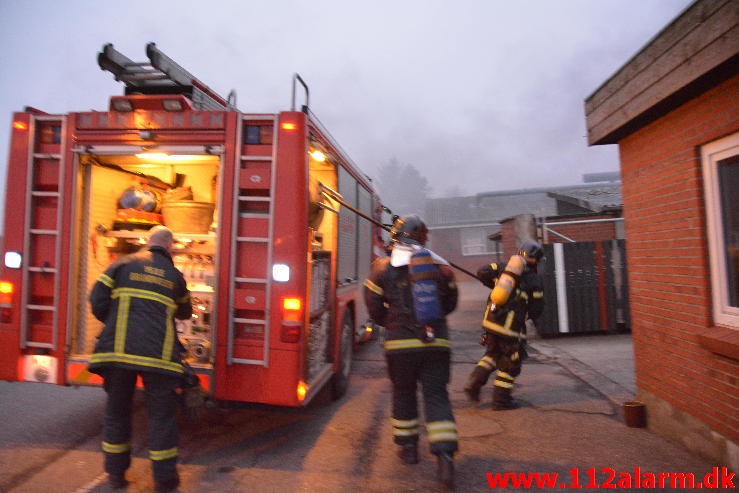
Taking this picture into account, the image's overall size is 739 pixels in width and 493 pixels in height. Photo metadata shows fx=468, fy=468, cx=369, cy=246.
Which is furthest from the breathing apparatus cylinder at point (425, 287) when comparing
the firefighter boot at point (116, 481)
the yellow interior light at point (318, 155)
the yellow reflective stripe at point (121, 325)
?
the firefighter boot at point (116, 481)

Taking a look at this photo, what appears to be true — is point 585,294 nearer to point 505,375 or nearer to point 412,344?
point 505,375

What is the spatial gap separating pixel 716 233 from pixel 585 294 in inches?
227

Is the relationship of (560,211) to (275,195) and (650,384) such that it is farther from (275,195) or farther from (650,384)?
(275,195)

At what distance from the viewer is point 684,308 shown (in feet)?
12.0

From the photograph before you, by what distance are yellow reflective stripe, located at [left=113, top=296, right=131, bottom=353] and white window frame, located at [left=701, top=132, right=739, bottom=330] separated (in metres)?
4.07

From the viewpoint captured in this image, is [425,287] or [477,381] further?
[477,381]

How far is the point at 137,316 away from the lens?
3.01 metres

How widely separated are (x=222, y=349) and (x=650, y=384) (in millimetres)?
3682

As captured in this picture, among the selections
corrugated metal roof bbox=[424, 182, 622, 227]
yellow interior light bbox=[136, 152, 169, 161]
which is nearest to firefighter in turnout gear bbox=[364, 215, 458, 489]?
yellow interior light bbox=[136, 152, 169, 161]

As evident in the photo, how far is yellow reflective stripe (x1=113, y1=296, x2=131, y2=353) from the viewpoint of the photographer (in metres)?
2.97

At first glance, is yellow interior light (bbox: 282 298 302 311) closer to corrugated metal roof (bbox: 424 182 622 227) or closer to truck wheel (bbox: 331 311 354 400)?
truck wheel (bbox: 331 311 354 400)

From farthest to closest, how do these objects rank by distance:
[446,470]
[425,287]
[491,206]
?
[491,206]
[425,287]
[446,470]

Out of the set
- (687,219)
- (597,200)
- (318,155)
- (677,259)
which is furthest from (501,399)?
(597,200)

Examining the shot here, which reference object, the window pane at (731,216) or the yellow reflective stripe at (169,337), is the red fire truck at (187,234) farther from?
the window pane at (731,216)
